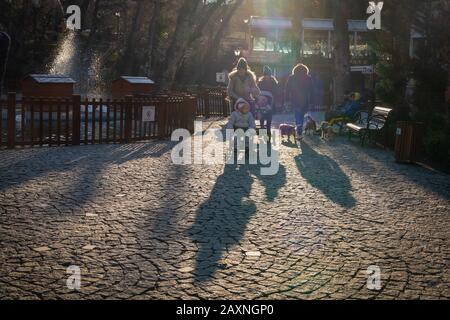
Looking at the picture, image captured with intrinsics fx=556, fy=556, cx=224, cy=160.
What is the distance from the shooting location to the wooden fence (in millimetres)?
11889

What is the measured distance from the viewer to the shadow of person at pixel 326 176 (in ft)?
25.0

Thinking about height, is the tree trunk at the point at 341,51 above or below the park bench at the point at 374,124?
above

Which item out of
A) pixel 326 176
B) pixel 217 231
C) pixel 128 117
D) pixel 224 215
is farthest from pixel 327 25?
pixel 217 231

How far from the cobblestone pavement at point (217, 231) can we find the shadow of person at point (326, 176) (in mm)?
41

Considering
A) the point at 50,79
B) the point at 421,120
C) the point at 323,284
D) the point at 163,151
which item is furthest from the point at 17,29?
the point at 323,284

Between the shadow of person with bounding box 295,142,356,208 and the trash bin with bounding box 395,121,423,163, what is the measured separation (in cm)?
140

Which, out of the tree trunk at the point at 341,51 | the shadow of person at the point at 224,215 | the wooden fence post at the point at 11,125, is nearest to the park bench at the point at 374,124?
the shadow of person at the point at 224,215

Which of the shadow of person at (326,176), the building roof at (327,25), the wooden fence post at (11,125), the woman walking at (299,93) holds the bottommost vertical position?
the shadow of person at (326,176)

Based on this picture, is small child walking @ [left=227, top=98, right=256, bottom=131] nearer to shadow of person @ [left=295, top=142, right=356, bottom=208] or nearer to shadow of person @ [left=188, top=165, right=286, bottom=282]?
shadow of person @ [left=295, top=142, right=356, bottom=208]

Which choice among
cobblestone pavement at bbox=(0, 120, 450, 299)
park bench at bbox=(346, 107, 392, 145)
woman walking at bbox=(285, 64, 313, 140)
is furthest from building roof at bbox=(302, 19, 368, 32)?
cobblestone pavement at bbox=(0, 120, 450, 299)

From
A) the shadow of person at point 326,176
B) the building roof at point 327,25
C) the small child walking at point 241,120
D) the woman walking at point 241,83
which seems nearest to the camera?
the shadow of person at point 326,176

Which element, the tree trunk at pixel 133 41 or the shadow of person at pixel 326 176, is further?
the tree trunk at pixel 133 41

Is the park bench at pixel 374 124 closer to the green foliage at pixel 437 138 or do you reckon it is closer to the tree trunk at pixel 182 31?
the green foliage at pixel 437 138
